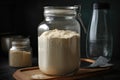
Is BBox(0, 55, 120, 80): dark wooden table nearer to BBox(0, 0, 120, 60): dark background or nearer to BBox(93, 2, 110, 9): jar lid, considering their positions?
BBox(93, 2, 110, 9): jar lid

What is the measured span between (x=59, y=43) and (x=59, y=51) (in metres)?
0.03

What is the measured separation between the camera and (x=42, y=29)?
990 millimetres

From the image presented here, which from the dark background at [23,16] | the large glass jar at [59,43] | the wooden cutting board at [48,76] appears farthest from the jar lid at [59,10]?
the dark background at [23,16]

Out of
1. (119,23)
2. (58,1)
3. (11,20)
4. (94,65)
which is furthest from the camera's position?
(11,20)

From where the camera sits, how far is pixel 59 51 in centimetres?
91

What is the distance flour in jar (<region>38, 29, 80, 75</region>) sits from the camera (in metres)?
0.91

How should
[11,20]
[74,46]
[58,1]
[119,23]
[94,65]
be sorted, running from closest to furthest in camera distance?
[74,46] → [94,65] → [119,23] → [58,1] → [11,20]

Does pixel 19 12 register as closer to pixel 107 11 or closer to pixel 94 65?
pixel 107 11

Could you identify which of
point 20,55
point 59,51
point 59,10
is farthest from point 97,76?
point 20,55

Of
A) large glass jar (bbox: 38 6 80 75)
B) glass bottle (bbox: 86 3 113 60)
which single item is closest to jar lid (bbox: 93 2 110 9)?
glass bottle (bbox: 86 3 113 60)

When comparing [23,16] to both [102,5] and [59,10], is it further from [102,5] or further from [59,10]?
[59,10]

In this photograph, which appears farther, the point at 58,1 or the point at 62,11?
the point at 58,1

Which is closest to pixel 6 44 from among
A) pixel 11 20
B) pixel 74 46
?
pixel 11 20

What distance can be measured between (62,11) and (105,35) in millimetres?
333
